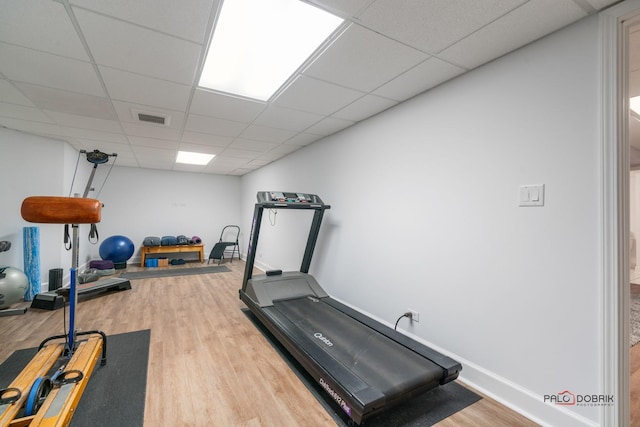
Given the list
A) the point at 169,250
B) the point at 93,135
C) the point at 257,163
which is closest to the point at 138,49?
the point at 93,135

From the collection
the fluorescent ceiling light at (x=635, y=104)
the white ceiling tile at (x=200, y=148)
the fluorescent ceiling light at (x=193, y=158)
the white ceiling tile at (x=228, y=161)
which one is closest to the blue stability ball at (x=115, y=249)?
the fluorescent ceiling light at (x=193, y=158)

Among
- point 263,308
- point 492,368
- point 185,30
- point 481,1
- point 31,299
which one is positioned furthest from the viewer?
point 31,299

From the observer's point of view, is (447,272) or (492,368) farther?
(447,272)

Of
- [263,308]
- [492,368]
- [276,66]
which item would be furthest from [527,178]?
[263,308]

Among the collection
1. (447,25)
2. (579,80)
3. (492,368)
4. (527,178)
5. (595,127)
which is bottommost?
(492,368)

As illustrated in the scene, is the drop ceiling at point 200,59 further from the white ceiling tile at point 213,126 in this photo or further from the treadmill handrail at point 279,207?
the treadmill handrail at point 279,207

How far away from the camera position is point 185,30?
1691 millimetres

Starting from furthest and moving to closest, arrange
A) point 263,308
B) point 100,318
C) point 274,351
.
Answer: point 100,318 → point 263,308 → point 274,351

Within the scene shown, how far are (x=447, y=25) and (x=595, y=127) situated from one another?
980 millimetres

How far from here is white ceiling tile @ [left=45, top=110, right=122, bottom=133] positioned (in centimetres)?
311

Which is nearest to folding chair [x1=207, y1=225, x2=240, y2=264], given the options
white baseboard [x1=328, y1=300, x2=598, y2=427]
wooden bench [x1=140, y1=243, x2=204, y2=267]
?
wooden bench [x1=140, y1=243, x2=204, y2=267]

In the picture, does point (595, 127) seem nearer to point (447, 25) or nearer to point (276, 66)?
point (447, 25)

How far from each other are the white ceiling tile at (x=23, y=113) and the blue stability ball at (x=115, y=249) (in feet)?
10.1

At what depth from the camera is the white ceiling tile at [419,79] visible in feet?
6.72
